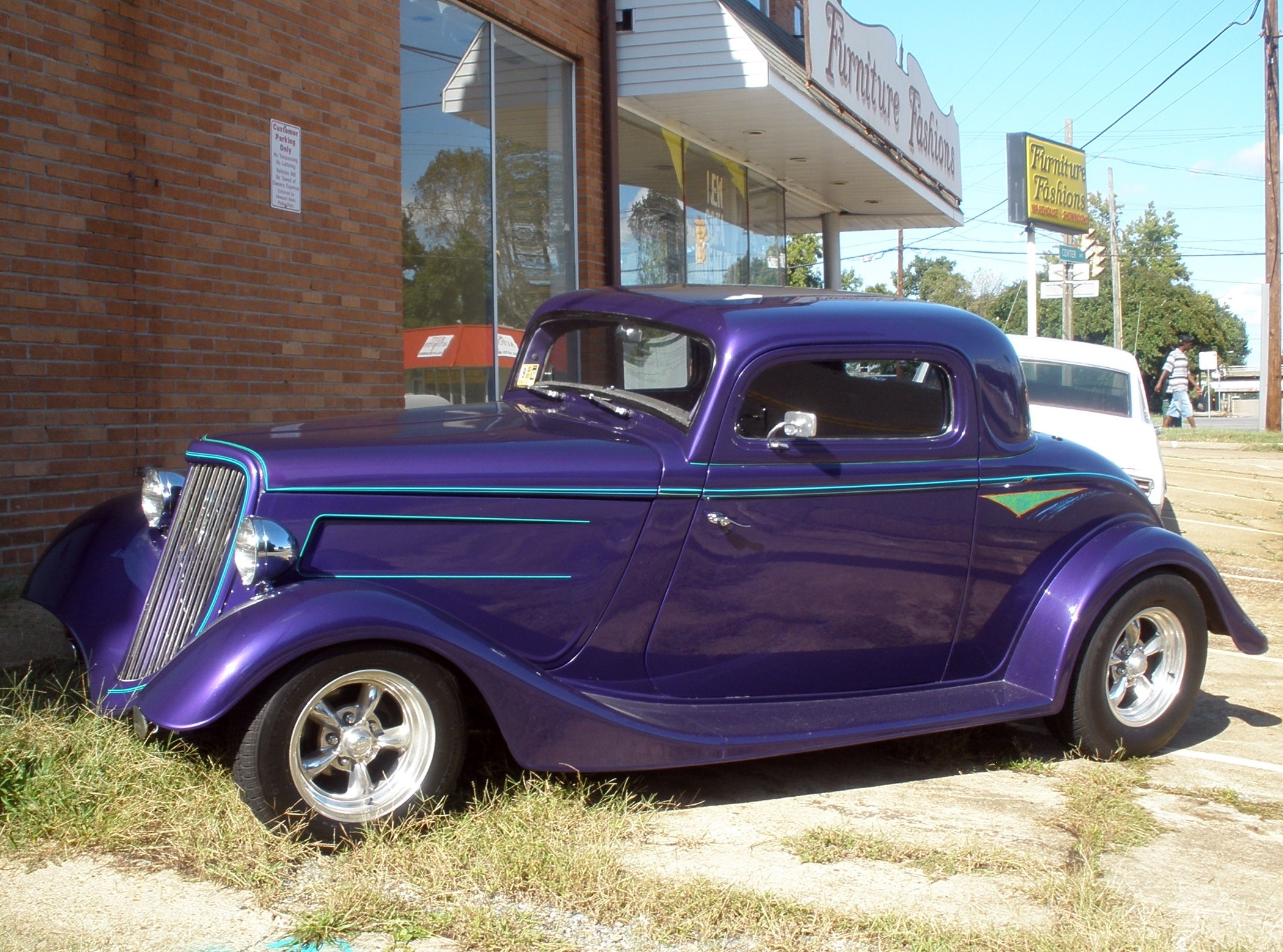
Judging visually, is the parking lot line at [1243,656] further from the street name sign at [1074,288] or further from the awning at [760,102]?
the street name sign at [1074,288]

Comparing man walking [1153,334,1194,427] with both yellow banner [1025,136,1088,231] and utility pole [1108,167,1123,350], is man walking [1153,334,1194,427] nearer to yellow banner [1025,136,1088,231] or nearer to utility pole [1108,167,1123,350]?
yellow banner [1025,136,1088,231]

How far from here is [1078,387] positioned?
31.6ft

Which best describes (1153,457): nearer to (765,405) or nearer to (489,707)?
(765,405)

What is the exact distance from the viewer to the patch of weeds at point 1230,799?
3840mm

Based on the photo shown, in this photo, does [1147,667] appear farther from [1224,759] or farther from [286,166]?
[286,166]

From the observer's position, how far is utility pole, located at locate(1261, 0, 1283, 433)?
25.6 m

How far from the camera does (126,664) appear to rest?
3.59 meters

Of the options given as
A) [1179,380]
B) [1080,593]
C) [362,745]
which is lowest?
[362,745]

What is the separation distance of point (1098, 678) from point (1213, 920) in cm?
135

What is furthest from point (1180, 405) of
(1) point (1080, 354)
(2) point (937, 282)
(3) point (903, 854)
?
(2) point (937, 282)

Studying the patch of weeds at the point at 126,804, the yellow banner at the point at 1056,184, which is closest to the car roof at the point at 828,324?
the patch of weeds at the point at 126,804

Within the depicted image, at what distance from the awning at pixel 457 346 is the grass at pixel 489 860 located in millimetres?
4572

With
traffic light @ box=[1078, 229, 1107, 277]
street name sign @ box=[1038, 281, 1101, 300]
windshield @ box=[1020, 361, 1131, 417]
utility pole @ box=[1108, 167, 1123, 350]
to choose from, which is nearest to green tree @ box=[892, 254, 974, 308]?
utility pole @ box=[1108, 167, 1123, 350]

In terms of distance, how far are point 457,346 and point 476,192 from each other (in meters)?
1.20
